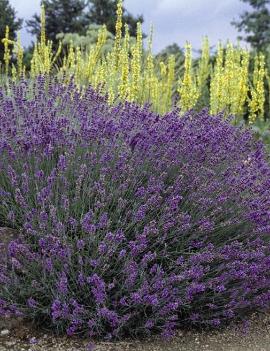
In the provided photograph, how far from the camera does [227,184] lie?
11.6 ft

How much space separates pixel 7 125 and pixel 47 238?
3.91ft

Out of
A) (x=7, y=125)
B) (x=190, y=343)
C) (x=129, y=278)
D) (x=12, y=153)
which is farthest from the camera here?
(x=7, y=125)

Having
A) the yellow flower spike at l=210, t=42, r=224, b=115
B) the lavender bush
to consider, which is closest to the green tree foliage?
the yellow flower spike at l=210, t=42, r=224, b=115

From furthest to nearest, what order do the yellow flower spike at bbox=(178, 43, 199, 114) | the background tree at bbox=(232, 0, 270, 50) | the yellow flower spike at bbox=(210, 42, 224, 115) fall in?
1. the background tree at bbox=(232, 0, 270, 50)
2. the yellow flower spike at bbox=(210, 42, 224, 115)
3. the yellow flower spike at bbox=(178, 43, 199, 114)

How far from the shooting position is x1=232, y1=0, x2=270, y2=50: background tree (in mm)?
18719

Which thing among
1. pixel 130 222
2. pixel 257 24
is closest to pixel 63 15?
pixel 257 24

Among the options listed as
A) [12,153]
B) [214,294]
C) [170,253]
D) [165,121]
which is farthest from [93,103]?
[214,294]

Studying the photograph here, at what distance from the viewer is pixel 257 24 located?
19.0 meters

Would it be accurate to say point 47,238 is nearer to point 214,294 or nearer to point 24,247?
point 24,247

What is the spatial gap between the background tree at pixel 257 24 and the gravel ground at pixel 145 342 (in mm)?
16634

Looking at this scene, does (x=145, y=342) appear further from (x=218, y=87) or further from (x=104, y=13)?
(x=104, y=13)

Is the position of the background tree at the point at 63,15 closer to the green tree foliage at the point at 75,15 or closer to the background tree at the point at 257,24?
the green tree foliage at the point at 75,15

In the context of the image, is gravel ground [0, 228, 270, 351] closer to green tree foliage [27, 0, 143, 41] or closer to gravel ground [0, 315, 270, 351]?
gravel ground [0, 315, 270, 351]

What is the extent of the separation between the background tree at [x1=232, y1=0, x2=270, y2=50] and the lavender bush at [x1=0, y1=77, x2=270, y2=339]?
52.1 ft
